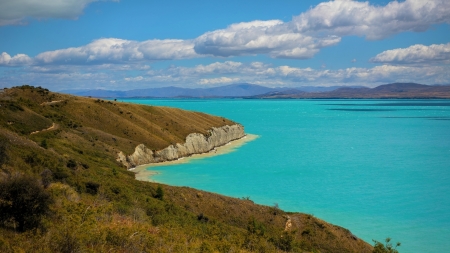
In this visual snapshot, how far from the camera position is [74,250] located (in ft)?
35.5

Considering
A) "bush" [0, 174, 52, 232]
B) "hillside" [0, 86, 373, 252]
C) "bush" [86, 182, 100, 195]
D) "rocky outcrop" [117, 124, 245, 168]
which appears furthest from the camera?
"rocky outcrop" [117, 124, 245, 168]

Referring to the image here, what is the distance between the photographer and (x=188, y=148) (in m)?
76.6

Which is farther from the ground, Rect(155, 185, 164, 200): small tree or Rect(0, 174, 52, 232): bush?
Rect(0, 174, 52, 232): bush

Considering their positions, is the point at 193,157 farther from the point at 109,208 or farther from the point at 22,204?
the point at 22,204

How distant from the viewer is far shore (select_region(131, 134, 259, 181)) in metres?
55.6

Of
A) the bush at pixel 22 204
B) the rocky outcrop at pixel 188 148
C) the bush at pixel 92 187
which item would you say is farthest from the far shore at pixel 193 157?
the bush at pixel 22 204

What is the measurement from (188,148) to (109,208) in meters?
59.3

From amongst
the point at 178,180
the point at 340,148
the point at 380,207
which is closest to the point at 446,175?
the point at 380,207

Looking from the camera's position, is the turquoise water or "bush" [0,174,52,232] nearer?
"bush" [0,174,52,232]

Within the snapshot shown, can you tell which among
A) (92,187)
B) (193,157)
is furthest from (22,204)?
(193,157)

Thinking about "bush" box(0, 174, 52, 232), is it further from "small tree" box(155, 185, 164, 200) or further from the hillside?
"small tree" box(155, 185, 164, 200)

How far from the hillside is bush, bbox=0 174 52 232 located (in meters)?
0.05

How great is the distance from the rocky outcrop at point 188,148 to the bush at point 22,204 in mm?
43743

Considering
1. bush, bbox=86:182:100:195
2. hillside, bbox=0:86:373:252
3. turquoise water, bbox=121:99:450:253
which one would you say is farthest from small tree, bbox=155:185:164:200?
turquoise water, bbox=121:99:450:253
